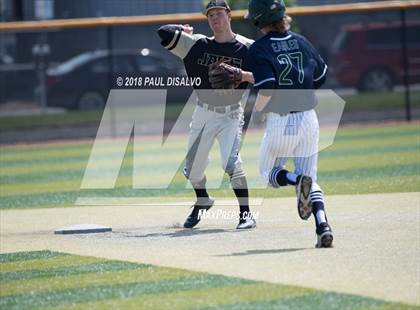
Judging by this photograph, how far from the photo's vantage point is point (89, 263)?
877cm

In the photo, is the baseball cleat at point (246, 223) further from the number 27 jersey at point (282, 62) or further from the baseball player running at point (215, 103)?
the number 27 jersey at point (282, 62)

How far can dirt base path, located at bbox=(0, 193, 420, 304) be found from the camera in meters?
7.81

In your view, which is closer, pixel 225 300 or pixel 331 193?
pixel 225 300

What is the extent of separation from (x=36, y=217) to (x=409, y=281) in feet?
19.9

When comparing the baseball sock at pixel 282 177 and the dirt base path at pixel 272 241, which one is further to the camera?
the baseball sock at pixel 282 177

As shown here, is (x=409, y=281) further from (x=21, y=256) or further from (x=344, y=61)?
(x=344, y=61)

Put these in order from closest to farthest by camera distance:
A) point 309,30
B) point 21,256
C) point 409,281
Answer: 1. point 409,281
2. point 21,256
3. point 309,30

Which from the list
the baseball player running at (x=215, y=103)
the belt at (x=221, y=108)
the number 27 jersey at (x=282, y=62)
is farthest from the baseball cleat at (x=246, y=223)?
the number 27 jersey at (x=282, y=62)

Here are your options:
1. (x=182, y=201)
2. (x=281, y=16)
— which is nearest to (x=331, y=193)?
(x=182, y=201)

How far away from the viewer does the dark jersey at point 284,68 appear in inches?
360

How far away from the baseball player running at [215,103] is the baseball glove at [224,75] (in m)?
0.54

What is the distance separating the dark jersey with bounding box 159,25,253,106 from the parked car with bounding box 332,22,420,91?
1653 centimetres

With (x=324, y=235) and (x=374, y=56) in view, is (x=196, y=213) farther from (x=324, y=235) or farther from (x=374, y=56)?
(x=374, y=56)

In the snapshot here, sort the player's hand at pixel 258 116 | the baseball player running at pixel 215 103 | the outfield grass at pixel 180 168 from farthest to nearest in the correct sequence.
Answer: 1. the outfield grass at pixel 180 168
2. the baseball player running at pixel 215 103
3. the player's hand at pixel 258 116
